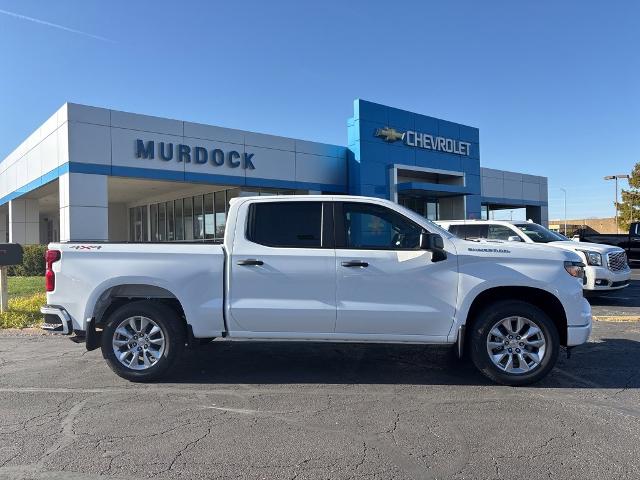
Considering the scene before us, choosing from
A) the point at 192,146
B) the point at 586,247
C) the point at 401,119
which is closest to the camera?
the point at 586,247

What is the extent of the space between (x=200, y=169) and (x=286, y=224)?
14705 millimetres

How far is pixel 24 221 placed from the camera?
25.9m

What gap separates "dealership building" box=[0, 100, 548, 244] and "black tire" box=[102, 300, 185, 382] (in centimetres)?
1195

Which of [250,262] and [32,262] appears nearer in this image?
[250,262]

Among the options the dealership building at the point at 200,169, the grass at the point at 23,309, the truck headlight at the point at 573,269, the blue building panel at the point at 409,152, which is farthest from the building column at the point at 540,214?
the truck headlight at the point at 573,269

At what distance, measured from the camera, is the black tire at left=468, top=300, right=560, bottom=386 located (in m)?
5.50

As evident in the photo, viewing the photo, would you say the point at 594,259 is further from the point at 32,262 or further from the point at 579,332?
the point at 32,262

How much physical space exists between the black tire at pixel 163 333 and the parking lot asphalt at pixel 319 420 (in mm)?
141

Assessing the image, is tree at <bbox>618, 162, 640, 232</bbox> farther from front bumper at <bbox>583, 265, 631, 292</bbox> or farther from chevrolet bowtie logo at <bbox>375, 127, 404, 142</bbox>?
front bumper at <bbox>583, 265, 631, 292</bbox>

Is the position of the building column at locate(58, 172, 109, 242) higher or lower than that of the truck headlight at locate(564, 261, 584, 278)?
higher

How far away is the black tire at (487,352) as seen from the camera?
5504 mm

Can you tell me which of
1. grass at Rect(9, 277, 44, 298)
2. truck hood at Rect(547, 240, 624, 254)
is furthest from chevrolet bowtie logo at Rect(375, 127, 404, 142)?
grass at Rect(9, 277, 44, 298)

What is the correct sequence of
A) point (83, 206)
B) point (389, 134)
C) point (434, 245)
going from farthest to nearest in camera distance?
point (389, 134) < point (83, 206) < point (434, 245)

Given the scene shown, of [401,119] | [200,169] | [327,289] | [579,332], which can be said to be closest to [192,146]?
[200,169]
